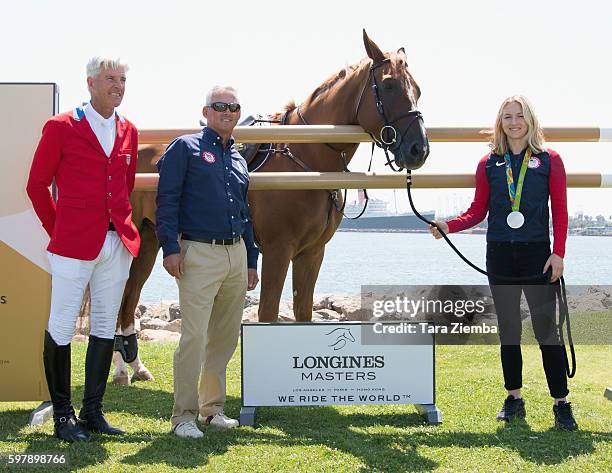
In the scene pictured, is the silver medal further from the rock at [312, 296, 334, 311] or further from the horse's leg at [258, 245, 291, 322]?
the rock at [312, 296, 334, 311]

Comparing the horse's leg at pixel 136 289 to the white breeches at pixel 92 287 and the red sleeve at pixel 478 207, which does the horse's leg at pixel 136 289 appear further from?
the red sleeve at pixel 478 207

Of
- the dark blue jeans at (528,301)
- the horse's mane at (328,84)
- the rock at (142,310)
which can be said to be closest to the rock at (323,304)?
the rock at (142,310)

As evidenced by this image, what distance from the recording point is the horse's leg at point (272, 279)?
4.49m

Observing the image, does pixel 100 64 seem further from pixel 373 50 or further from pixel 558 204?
pixel 558 204

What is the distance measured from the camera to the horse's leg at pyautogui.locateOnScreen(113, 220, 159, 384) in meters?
5.48

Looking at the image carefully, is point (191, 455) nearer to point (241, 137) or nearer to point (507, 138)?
point (241, 137)

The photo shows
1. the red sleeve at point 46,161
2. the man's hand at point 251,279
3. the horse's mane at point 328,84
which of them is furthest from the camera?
the horse's mane at point 328,84

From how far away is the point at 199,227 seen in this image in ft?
12.3

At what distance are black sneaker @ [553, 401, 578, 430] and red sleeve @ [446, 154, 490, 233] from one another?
1.21 m

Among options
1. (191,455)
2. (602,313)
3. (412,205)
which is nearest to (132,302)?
(191,455)

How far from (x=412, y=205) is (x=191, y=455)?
192 cm

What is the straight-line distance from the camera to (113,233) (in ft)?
12.3

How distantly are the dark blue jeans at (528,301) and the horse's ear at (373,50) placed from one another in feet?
4.49

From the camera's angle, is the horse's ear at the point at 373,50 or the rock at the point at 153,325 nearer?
the horse's ear at the point at 373,50
